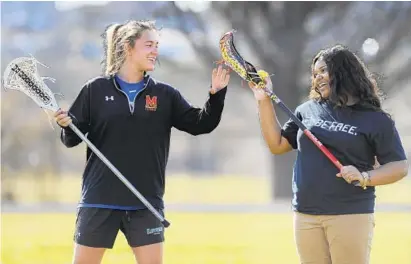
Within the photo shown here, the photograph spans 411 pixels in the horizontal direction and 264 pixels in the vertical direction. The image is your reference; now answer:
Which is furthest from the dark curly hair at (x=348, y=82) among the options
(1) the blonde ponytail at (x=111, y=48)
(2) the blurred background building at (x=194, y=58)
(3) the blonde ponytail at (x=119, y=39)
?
(2) the blurred background building at (x=194, y=58)

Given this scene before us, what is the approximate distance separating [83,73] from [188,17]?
11.2 ft

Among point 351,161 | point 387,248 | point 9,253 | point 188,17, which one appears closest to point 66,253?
point 9,253

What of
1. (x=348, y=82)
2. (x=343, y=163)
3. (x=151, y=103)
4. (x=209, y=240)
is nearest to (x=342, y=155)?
(x=343, y=163)

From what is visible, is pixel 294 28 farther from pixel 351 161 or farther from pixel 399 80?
pixel 351 161

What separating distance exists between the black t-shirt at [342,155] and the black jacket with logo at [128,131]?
0.66m

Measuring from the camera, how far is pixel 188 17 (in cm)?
2050

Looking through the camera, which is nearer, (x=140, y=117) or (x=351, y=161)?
(x=351, y=161)

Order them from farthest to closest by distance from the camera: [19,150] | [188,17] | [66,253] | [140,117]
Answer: [19,150] < [188,17] < [66,253] < [140,117]

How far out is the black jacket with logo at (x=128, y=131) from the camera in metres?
4.97

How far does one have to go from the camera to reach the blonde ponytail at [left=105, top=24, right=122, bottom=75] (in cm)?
520

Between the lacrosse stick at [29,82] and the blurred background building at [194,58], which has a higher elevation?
the blurred background building at [194,58]

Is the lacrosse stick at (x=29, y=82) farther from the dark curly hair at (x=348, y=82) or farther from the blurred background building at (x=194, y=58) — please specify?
the blurred background building at (x=194, y=58)

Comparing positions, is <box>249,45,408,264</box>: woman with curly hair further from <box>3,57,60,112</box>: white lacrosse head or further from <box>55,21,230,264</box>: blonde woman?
<box>3,57,60,112</box>: white lacrosse head

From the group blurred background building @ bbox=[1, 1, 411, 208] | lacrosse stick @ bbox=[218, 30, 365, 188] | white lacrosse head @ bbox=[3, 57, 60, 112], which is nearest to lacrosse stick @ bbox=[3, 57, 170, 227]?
white lacrosse head @ bbox=[3, 57, 60, 112]
